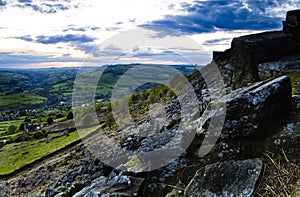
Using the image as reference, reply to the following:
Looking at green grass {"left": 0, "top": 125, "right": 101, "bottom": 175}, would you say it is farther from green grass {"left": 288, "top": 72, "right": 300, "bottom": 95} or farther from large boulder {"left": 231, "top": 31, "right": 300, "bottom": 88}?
green grass {"left": 288, "top": 72, "right": 300, "bottom": 95}

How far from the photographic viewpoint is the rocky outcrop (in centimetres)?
1850

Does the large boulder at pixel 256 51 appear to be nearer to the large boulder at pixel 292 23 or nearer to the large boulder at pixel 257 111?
the large boulder at pixel 292 23

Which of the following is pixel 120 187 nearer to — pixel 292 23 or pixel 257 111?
pixel 257 111

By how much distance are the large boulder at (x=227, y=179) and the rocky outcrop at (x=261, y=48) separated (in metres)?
9.70

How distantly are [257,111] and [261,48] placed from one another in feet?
29.7

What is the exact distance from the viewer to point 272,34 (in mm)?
19875

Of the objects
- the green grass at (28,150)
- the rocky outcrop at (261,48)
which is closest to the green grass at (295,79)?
the rocky outcrop at (261,48)

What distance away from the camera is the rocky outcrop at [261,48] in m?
18.5

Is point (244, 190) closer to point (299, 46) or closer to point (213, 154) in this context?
point (213, 154)

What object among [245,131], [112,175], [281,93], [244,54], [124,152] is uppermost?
[244,54]

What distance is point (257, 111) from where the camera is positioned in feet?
35.2

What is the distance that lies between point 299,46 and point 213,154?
40.5 ft

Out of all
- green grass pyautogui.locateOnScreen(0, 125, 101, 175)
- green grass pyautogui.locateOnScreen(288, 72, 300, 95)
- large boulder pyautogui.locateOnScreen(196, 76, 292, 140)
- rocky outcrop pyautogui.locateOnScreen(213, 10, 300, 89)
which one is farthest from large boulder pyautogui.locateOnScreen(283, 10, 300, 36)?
green grass pyautogui.locateOnScreen(0, 125, 101, 175)

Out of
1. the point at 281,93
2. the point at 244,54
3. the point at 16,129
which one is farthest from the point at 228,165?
the point at 16,129
